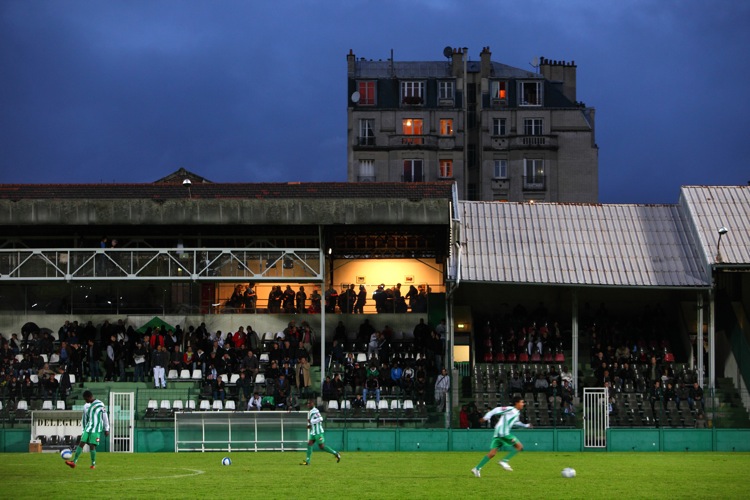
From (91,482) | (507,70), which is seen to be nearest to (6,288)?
(91,482)

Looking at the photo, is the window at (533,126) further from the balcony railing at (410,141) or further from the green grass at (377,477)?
the green grass at (377,477)

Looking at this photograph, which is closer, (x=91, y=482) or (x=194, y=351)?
(x=91, y=482)

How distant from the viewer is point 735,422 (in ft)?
136

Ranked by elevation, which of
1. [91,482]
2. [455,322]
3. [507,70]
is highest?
[507,70]

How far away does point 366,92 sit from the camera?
296ft

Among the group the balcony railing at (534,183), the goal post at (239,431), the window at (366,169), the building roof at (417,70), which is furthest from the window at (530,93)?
the goal post at (239,431)

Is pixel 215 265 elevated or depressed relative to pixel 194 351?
elevated

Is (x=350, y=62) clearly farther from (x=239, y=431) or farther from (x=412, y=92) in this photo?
(x=239, y=431)

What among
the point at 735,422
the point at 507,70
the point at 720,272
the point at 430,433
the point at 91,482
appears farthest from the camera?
the point at 507,70

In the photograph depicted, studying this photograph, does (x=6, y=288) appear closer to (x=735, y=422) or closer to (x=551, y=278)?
(x=551, y=278)

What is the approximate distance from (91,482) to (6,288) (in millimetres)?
26360

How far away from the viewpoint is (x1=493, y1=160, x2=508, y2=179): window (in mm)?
89938

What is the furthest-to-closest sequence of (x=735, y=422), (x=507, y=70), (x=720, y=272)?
(x=507, y=70) < (x=720, y=272) < (x=735, y=422)

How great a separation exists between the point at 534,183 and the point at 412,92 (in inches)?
438
